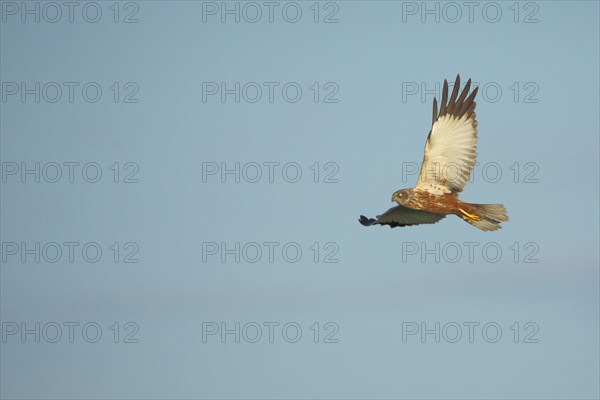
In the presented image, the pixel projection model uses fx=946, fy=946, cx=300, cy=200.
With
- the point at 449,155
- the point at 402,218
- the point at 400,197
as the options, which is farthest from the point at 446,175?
the point at 402,218

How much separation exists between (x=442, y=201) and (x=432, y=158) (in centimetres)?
133

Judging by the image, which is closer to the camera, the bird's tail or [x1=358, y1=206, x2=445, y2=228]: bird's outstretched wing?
the bird's tail

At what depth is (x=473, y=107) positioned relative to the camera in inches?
971

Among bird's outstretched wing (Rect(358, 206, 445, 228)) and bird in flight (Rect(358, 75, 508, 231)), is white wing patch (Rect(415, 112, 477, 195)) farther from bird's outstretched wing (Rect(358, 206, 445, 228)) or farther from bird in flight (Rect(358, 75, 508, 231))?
bird's outstretched wing (Rect(358, 206, 445, 228))

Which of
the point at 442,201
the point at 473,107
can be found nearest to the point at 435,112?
the point at 473,107

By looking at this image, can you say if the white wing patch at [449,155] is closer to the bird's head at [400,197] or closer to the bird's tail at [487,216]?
the bird's head at [400,197]

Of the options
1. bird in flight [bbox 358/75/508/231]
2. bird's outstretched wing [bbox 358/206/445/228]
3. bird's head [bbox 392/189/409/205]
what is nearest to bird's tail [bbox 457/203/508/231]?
bird in flight [bbox 358/75/508/231]

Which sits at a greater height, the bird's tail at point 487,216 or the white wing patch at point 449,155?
the white wing patch at point 449,155

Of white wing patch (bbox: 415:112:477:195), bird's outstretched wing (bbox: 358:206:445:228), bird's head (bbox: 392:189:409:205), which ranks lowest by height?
bird's outstretched wing (bbox: 358:206:445:228)

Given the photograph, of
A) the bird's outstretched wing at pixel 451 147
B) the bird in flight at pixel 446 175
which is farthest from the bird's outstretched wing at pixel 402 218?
the bird's outstretched wing at pixel 451 147

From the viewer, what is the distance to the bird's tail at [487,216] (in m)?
22.7

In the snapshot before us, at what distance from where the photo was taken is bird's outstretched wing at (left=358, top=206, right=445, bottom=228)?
24.5 meters

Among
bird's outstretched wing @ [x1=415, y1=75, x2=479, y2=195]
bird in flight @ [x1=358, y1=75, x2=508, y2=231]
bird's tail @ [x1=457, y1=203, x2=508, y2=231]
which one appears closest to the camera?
bird's tail @ [x1=457, y1=203, x2=508, y2=231]

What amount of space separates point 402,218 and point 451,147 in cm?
234
